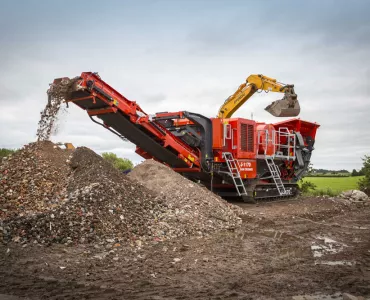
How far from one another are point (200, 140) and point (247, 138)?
171 cm

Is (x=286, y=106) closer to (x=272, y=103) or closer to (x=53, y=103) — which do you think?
(x=272, y=103)

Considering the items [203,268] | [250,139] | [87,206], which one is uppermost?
[250,139]

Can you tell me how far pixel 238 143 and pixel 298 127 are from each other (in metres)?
4.37

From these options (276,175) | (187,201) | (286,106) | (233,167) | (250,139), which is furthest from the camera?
(276,175)

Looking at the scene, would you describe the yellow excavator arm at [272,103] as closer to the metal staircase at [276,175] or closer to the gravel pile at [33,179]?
the metal staircase at [276,175]

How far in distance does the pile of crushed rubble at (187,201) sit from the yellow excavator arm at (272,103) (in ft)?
16.3

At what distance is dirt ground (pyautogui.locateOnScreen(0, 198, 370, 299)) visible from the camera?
4.55 m

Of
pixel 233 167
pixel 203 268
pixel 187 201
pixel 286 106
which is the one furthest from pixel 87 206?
pixel 286 106

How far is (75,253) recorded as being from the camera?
6.36m

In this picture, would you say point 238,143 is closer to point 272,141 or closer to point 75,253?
point 272,141

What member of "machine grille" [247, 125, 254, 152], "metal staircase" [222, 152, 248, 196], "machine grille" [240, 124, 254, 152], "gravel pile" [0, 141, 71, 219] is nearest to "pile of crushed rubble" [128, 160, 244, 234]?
"gravel pile" [0, 141, 71, 219]

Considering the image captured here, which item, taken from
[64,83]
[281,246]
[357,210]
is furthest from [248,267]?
[357,210]

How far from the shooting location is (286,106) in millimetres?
14484

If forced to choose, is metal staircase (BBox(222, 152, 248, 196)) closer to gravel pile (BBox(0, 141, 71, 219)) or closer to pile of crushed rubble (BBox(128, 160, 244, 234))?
pile of crushed rubble (BBox(128, 160, 244, 234))
